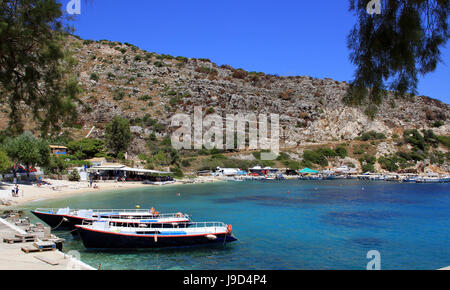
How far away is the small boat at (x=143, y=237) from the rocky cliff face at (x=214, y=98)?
66.9 metres

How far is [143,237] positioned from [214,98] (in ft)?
285

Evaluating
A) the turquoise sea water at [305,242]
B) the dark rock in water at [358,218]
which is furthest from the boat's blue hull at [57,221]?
the dark rock in water at [358,218]

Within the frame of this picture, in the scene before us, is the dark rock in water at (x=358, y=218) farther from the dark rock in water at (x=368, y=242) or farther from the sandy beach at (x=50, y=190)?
the sandy beach at (x=50, y=190)

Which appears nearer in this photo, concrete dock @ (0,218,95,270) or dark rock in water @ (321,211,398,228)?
concrete dock @ (0,218,95,270)

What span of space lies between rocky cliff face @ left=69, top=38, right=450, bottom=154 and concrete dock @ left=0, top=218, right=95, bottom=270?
232 feet

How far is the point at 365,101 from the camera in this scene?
25.3 ft

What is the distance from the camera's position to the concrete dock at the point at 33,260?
9297 millimetres

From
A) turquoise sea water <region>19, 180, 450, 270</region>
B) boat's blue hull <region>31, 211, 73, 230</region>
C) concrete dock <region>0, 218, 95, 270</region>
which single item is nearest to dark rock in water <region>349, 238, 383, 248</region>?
turquoise sea water <region>19, 180, 450, 270</region>

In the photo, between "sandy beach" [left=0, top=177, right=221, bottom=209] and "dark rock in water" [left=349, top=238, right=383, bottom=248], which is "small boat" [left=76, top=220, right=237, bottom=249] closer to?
"dark rock in water" [left=349, top=238, right=383, bottom=248]

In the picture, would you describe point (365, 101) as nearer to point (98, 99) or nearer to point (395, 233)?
point (395, 233)

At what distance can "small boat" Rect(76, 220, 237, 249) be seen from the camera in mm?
15438
